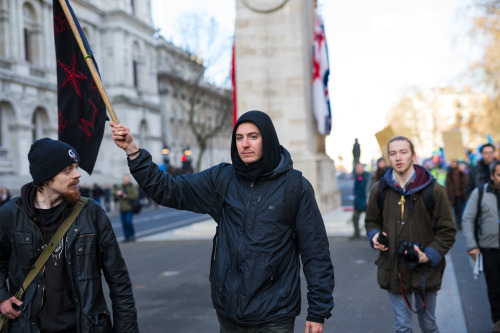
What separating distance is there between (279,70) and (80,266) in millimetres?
12888

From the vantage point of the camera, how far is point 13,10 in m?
35.0

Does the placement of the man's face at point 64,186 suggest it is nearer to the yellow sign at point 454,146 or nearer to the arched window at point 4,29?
the yellow sign at point 454,146

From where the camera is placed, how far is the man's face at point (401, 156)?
4344mm

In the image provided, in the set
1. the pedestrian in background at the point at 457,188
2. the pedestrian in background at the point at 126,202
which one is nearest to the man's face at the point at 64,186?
the pedestrian in background at the point at 126,202

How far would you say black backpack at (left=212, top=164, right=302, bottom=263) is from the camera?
298 centimetres

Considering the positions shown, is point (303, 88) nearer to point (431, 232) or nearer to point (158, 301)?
point (158, 301)

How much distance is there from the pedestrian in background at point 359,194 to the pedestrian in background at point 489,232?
657cm


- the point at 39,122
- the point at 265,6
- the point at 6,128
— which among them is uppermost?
the point at 265,6

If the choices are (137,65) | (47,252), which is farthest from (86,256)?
(137,65)

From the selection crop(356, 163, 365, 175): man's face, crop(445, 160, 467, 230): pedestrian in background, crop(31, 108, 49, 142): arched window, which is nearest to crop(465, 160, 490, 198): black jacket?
crop(356, 163, 365, 175): man's face

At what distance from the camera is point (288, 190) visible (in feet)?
9.82

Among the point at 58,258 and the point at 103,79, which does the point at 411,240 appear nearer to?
the point at 58,258

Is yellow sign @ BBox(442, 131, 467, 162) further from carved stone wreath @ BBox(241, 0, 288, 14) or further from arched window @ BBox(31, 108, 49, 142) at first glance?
arched window @ BBox(31, 108, 49, 142)

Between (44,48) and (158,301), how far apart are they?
35465mm
